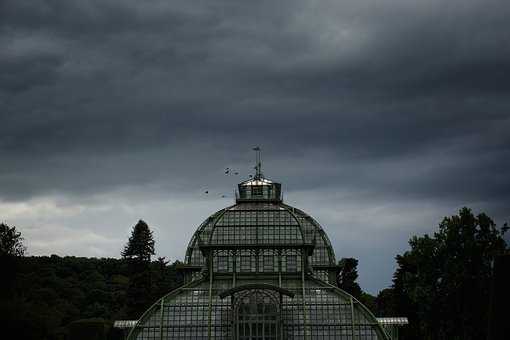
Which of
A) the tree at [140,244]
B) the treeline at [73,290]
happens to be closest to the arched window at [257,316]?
the treeline at [73,290]

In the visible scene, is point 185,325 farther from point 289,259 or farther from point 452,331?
point 452,331

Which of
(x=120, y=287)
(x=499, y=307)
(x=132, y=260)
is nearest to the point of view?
(x=499, y=307)

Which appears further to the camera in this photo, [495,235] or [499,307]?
[495,235]

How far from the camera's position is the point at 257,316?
57.2 metres

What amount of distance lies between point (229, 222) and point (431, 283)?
20.9m

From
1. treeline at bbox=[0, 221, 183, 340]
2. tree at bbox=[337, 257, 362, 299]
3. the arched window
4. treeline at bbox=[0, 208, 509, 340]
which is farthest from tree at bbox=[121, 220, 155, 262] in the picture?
the arched window

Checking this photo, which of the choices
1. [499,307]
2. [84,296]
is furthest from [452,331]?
[84,296]

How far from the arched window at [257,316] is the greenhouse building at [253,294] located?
0.08m

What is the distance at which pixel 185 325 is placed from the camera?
57719 mm

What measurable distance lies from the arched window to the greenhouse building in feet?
0.28

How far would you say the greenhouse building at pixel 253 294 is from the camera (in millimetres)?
57031

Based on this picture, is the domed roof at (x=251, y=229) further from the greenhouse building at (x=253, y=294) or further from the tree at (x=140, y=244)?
the tree at (x=140, y=244)

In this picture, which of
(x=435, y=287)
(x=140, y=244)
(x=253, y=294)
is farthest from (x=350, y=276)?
(x=253, y=294)

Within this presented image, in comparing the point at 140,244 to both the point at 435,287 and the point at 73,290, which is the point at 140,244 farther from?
the point at 435,287
